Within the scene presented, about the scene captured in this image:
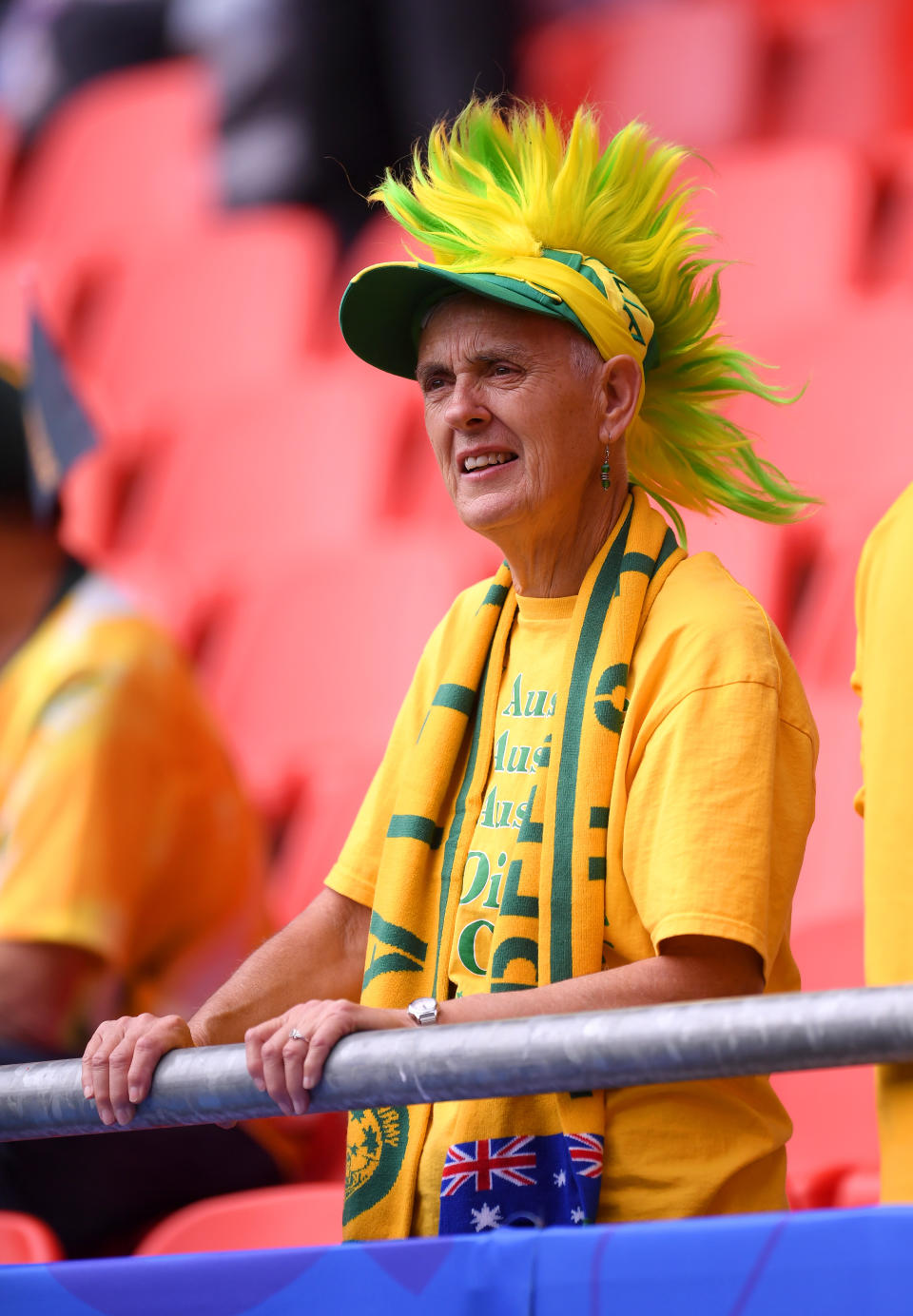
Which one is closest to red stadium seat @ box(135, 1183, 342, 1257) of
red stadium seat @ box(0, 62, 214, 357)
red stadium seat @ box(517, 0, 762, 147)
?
red stadium seat @ box(517, 0, 762, 147)

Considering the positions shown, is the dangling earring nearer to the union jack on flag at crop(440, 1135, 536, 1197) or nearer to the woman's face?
the woman's face

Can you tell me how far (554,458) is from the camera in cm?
129

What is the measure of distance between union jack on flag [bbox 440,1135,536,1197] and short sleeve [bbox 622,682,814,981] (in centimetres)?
17

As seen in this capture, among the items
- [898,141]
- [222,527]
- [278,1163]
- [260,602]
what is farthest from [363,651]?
[898,141]

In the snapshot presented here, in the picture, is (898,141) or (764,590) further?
(898,141)

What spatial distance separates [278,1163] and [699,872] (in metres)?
0.96

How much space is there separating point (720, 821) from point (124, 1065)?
40 centimetres

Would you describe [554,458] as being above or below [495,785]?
above

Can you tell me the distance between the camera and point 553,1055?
868 millimetres

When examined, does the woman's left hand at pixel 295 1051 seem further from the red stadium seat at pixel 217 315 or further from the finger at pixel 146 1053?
the red stadium seat at pixel 217 315

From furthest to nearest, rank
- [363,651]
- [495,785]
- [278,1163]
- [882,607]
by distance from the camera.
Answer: [363,651]
[278,1163]
[495,785]
[882,607]

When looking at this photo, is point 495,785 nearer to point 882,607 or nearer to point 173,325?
point 882,607

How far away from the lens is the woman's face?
129 centimetres

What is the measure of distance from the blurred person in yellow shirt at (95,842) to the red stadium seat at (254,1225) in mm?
116
